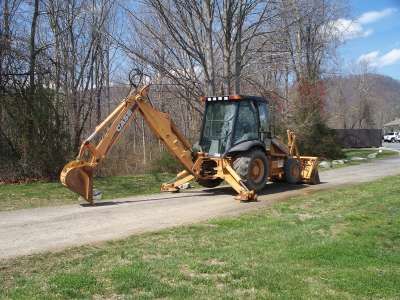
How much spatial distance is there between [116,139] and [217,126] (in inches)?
129

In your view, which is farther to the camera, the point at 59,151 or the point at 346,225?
the point at 59,151

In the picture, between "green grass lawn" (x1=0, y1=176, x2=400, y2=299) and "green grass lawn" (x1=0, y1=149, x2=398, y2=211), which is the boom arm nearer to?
"green grass lawn" (x1=0, y1=149, x2=398, y2=211)

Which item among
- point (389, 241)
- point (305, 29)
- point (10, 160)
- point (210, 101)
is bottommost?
point (389, 241)

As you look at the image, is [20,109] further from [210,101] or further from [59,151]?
[210,101]

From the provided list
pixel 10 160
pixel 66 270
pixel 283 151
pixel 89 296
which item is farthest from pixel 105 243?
pixel 10 160

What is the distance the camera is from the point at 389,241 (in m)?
9.01

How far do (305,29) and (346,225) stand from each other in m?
29.4

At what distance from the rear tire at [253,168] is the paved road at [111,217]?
450 mm

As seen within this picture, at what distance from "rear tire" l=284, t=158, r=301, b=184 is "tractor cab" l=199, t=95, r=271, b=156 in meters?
1.36

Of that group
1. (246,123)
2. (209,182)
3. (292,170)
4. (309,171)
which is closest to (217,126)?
(246,123)

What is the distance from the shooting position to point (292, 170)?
649 inches

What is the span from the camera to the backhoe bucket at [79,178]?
12.0m

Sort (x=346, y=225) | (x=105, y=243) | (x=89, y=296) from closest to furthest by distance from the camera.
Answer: (x=89, y=296) → (x=105, y=243) → (x=346, y=225)

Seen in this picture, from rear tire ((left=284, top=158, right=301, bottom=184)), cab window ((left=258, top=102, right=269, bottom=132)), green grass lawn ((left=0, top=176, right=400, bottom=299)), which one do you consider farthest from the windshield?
green grass lawn ((left=0, top=176, right=400, bottom=299))
